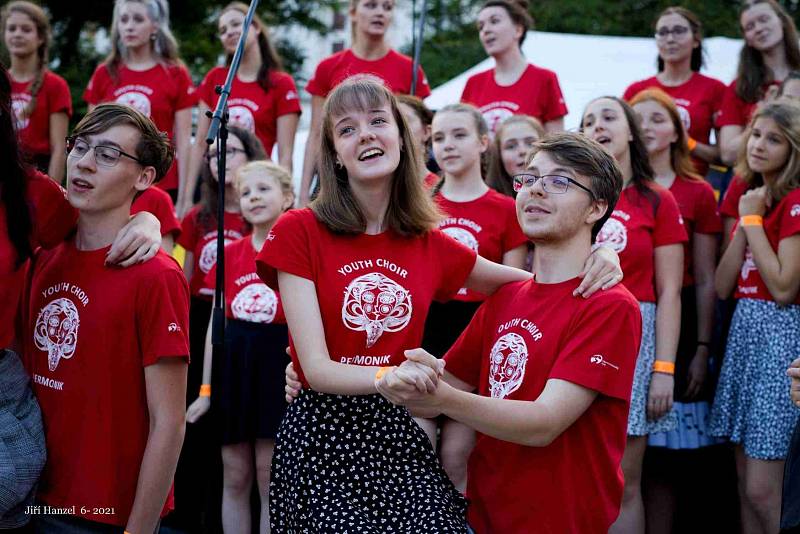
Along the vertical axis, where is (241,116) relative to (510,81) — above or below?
below

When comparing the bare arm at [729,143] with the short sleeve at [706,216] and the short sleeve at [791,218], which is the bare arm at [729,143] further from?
the short sleeve at [791,218]

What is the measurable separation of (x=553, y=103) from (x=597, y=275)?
9.59 ft

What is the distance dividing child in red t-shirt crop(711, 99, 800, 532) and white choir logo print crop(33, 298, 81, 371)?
112 inches

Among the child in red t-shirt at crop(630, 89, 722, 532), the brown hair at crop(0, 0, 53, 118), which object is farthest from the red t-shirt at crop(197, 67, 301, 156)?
the child in red t-shirt at crop(630, 89, 722, 532)

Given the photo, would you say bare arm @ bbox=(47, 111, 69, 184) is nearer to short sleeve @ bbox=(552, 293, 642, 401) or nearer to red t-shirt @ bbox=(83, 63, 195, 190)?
red t-shirt @ bbox=(83, 63, 195, 190)

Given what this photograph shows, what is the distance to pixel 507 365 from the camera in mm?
2809

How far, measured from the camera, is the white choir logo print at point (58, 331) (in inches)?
112

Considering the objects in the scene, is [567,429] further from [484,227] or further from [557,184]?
[484,227]

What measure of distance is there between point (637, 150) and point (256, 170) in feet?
6.12

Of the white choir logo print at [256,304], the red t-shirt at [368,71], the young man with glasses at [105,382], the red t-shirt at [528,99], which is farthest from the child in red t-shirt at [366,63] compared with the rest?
the young man with glasses at [105,382]

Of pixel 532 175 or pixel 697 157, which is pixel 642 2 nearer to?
pixel 697 157

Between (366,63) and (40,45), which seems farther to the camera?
(40,45)

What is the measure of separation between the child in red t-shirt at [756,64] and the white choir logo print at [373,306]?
324 centimetres

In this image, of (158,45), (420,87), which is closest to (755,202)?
(420,87)
